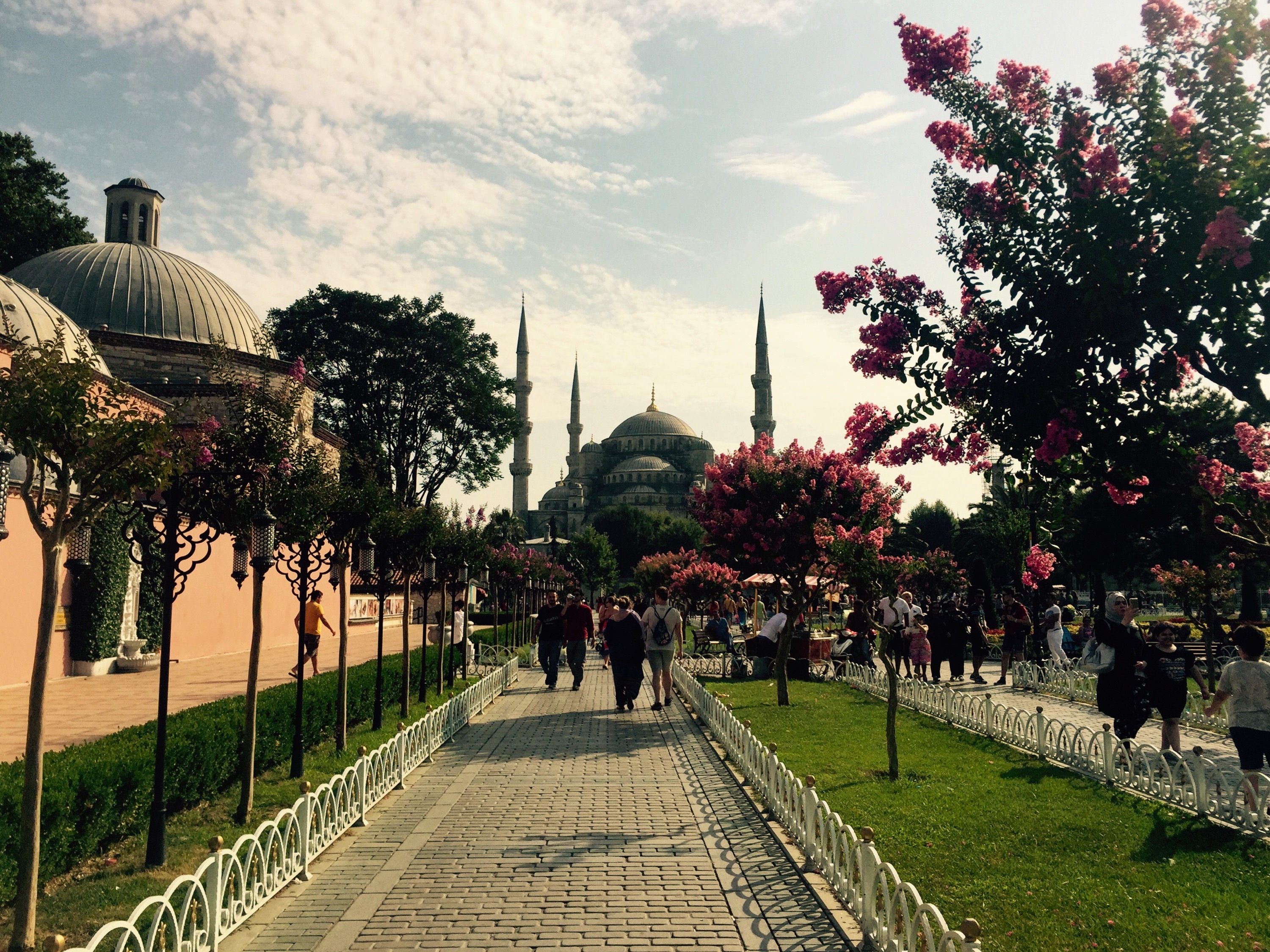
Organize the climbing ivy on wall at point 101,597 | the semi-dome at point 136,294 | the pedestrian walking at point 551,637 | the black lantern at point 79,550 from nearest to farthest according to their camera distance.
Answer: the black lantern at point 79,550
the climbing ivy on wall at point 101,597
the pedestrian walking at point 551,637
the semi-dome at point 136,294

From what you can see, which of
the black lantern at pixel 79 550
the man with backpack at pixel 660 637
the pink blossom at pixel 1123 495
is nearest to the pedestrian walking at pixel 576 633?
the man with backpack at pixel 660 637

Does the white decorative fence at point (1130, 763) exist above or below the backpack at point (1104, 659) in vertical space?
below

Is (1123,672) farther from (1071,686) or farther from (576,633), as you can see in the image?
(576,633)

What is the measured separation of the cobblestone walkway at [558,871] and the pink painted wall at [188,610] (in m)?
4.16

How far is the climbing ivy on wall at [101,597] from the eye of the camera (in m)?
16.5

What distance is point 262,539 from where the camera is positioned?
736 centimetres

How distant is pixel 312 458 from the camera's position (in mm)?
8203

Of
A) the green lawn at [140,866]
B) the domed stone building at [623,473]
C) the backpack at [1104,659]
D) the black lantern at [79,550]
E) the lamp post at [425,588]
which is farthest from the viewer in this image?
the domed stone building at [623,473]

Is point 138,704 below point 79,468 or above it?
below

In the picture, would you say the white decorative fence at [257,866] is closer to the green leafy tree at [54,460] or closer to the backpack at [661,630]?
the green leafy tree at [54,460]

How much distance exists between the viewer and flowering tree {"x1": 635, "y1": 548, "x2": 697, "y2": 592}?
34812 mm

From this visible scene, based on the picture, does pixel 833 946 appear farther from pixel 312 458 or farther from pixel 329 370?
pixel 329 370

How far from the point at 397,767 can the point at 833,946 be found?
4865mm

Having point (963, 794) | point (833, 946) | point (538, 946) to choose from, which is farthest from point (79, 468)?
point (963, 794)
